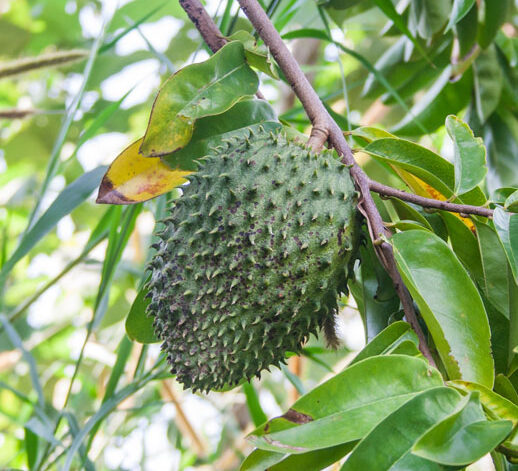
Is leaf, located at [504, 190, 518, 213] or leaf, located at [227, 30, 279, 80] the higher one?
leaf, located at [227, 30, 279, 80]

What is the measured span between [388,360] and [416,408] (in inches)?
3.2

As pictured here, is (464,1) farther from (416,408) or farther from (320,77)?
(320,77)

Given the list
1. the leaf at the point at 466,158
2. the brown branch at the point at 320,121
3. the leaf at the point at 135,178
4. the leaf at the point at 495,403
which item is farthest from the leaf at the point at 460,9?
the leaf at the point at 495,403

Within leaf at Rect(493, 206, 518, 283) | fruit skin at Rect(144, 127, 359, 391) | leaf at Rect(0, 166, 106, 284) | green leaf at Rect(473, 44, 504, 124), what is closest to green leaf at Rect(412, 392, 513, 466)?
leaf at Rect(493, 206, 518, 283)

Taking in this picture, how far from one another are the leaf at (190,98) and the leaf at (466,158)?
0.37 meters

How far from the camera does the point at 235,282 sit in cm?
101

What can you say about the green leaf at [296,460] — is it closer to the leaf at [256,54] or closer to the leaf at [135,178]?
the leaf at [135,178]

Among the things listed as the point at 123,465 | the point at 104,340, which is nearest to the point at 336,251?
the point at 123,465

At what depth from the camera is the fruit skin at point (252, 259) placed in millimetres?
1011

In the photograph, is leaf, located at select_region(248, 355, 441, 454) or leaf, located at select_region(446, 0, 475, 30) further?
leaf, located at select_region(446, 0, 475, 30)

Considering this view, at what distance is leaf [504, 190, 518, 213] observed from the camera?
995mm

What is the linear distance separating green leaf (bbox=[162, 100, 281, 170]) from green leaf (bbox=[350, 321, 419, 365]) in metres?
0.45

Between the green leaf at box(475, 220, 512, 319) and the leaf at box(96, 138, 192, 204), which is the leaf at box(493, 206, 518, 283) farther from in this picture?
the leaf at box(96, 138, 192, 204)

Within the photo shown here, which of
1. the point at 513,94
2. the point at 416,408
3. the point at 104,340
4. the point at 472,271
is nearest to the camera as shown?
the point at 416,408
